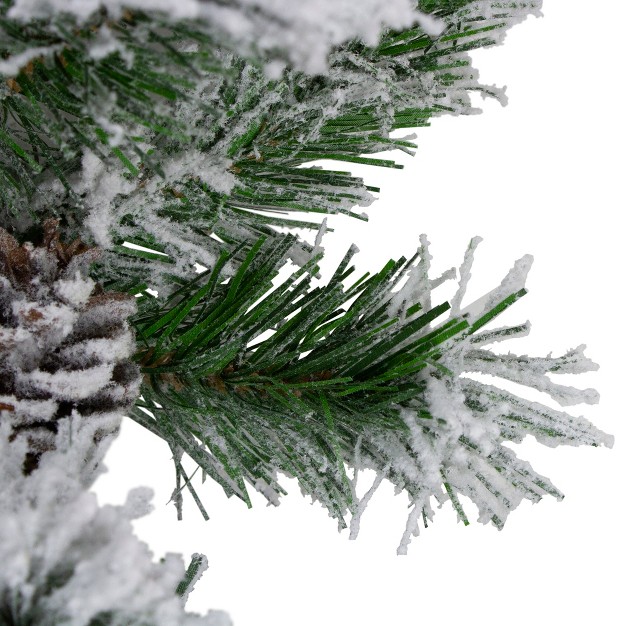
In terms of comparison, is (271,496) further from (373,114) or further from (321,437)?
(373,114)

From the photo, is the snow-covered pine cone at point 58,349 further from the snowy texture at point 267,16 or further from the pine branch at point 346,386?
the snowy texture at point 267,16

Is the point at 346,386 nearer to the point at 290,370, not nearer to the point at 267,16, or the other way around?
the point at 290,370

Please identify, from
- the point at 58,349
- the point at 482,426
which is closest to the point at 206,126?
the point at 58,349

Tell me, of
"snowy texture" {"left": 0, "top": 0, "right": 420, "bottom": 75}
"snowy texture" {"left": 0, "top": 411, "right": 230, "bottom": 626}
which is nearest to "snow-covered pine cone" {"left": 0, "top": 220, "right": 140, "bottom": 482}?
"snowy texture" {"left": 0, "top": 411, "right": 230, "bottom": 626}

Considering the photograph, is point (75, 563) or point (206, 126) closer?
point (75, 563)

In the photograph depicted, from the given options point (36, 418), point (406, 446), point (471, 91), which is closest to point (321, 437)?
point (406, 446)

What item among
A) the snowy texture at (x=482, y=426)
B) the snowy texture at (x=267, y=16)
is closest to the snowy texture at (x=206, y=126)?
the snowy texture at (x=267, y=16)

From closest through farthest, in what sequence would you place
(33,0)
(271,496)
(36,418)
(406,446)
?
(33,0), (36,418), (406,446), (271,496)
